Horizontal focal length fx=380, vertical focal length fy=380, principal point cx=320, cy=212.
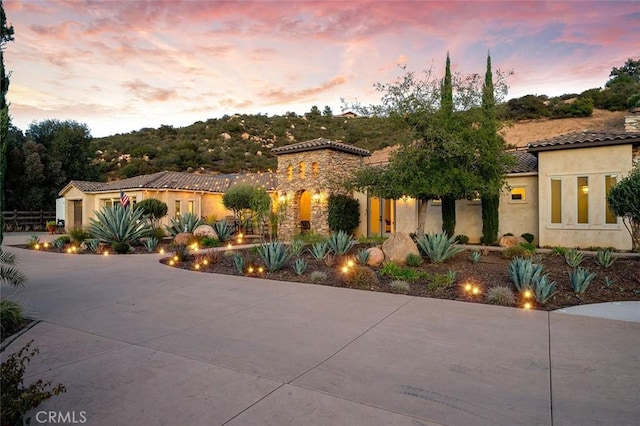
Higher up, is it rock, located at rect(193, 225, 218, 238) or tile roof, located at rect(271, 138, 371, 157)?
tile roof, located at rect(271, 138, 371, 157)

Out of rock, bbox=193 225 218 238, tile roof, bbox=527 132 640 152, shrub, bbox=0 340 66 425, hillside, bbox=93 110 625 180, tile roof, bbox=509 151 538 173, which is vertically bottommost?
shrub, bbox=0 340 66 425

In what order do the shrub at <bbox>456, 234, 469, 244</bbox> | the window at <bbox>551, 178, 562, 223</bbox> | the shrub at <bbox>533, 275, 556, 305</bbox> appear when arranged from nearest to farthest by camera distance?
the shrub at <bbox>533, 275, 556, 305</bbox> → the window at <bbox>551, 178, 562, 223</bbox> → the shrub at <bbox>456, 234, 469, 244</bbox>

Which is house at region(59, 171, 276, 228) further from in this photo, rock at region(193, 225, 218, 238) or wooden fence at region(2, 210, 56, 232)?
rock at region(193, 225, 218, 238)

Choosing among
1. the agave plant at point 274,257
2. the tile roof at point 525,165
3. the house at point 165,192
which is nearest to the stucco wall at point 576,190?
the tile roof at point 525,165

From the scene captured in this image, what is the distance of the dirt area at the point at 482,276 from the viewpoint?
7.56 meters

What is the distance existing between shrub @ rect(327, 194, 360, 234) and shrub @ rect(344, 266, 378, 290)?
11.8m

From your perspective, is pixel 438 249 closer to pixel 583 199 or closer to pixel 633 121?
pixel 583 199

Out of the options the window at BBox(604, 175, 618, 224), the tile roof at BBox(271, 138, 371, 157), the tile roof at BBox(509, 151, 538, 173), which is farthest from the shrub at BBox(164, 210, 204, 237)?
→ the window at BBox(604, 175, 618, 224)

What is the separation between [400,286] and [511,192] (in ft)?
40.1

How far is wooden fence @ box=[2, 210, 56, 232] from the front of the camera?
32281 millimetres

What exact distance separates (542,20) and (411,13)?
4683mm

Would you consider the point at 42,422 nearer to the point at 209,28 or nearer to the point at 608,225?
the point at 209,28

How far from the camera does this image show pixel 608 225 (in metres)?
14.6

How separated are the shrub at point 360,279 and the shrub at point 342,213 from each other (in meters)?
11.8
